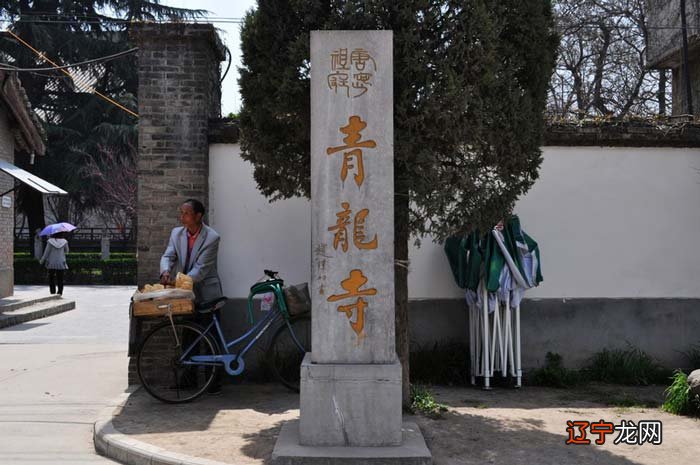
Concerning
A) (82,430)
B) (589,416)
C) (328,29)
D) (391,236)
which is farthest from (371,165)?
(82,430)

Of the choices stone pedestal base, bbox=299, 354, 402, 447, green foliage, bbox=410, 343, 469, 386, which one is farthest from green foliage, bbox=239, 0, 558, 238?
green foliage, bbox=410, 343, 469, 386

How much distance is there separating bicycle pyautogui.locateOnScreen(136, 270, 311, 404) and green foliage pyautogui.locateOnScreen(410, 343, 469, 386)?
1.30 metres

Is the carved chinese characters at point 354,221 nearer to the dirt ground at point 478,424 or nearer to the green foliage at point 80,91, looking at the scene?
the dirt ground at point 478,424

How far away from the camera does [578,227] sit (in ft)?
26.2

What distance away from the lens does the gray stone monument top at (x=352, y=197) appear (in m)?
5.04

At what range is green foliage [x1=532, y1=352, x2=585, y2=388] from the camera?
7578 mm

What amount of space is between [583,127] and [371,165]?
12.7 feet

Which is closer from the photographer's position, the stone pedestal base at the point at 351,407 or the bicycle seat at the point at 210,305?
the stone pedestal base at the point at 351,407

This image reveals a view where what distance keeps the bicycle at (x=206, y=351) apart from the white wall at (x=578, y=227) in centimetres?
69

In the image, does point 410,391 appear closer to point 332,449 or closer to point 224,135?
point 332,449

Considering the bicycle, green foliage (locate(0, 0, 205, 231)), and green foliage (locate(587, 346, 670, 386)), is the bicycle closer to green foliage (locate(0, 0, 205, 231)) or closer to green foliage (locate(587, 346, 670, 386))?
green foliage (locate(587, 346, 670, 386))

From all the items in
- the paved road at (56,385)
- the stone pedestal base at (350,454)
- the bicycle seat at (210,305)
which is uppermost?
the bicycle seat at (210,305)

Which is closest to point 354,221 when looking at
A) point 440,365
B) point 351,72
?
point 351,72

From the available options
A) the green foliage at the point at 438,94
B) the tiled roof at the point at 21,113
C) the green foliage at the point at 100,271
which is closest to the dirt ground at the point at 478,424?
the green foliage at the point at 438,94
